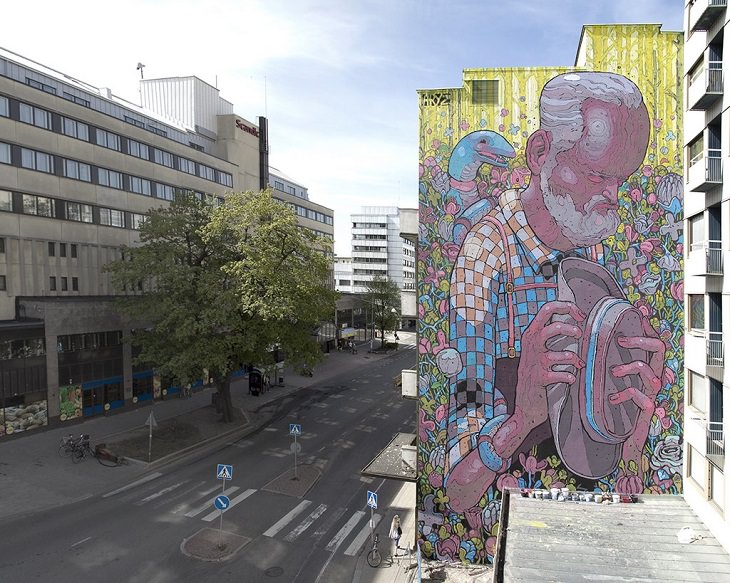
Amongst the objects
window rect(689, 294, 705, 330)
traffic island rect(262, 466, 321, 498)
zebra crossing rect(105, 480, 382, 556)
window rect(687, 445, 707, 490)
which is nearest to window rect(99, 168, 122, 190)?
zebra crossing rect(105, 480, 382, 556)

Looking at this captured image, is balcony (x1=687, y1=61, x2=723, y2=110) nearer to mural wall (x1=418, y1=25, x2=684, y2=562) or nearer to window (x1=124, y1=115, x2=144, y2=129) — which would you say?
mural wall (x1=418, y1=25, x2=684, y2=562)

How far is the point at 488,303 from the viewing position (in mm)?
19359

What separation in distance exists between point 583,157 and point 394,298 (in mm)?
63309

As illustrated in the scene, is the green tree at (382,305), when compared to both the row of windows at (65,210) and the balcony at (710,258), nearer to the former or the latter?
the row of windows at (65,210)

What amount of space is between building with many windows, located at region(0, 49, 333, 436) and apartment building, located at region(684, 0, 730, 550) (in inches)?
1321

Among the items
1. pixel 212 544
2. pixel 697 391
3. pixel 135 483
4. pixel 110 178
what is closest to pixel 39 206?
pixel 110 178

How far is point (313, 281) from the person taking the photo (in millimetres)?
33688

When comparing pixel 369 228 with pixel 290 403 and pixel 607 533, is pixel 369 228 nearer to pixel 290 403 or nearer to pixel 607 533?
pixel 290 403

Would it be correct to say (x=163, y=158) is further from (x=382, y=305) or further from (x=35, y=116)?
(x=382, y=305)

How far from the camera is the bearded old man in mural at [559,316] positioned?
61.2 ft

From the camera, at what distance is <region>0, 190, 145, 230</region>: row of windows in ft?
108

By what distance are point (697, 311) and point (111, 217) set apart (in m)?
37.1

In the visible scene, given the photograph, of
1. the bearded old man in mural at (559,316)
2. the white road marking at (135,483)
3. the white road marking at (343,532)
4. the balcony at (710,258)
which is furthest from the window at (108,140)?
the balcony at (710,258)

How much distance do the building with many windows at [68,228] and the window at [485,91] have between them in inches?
1103
